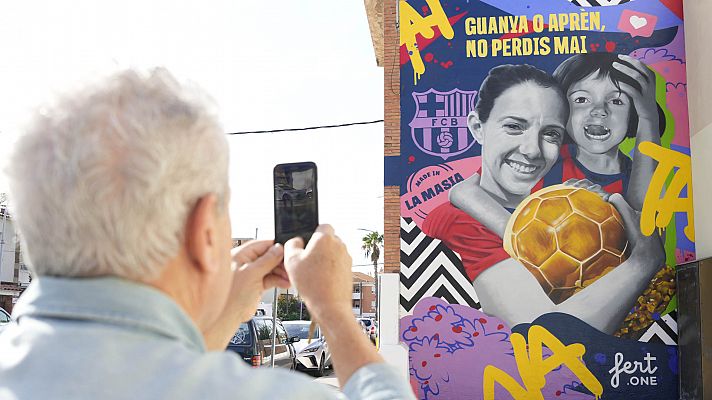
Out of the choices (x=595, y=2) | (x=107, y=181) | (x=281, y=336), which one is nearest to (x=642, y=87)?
(x=595, y=2)

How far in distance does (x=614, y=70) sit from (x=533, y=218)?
6.37 ft

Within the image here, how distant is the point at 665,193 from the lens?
27.8 feet

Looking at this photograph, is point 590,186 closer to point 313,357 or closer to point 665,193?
point 665,193

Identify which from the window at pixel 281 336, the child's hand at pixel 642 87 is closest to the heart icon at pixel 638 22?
the child's hand at pixel 642 87

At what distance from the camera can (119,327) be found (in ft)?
2.97

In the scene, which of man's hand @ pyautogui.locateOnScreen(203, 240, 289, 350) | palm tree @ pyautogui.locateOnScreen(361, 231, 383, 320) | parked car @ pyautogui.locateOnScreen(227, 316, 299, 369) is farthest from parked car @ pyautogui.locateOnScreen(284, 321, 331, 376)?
palm tree @ pyautogui.locateOnScreen(361, 231, 383, 320)

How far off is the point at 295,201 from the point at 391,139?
7.42m

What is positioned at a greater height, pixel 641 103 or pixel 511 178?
pixel 641 103

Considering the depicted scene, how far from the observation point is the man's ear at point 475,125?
8880mm

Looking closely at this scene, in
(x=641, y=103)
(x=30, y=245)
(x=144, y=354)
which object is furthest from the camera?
(x=641, y=103)

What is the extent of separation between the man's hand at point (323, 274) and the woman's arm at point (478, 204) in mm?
7552

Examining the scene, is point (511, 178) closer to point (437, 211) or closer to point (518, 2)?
point (437, 211)

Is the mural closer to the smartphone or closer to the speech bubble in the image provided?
the speech bubble

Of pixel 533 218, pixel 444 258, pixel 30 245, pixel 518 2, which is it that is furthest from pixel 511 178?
pixel 30 245
